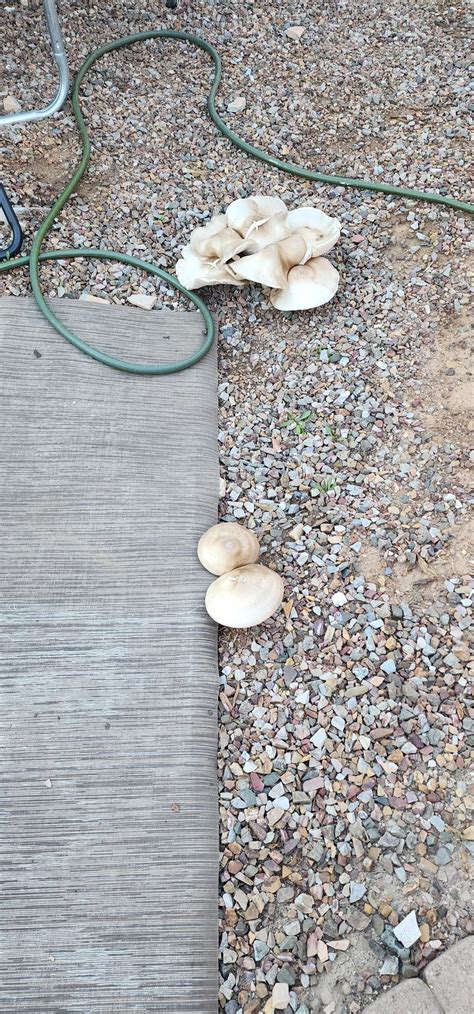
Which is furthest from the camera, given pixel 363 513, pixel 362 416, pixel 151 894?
pixel 362 416

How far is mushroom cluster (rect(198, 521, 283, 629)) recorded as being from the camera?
1.76 metres

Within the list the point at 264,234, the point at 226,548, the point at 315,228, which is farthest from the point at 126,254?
the point at 226,548

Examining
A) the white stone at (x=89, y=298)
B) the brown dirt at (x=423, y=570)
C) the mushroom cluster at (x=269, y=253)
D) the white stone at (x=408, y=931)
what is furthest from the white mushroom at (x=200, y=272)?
the white stone at (x=408, y=931)

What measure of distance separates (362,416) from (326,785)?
105 cm

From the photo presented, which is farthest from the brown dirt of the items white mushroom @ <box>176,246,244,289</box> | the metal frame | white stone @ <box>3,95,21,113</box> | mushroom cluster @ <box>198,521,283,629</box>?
white stone @ <box>3,95,21,113</box>

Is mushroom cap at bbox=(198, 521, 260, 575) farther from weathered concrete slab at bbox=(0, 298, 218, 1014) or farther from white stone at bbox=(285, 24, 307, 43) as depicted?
white stone at bbox=(285, 24, 307, 43)

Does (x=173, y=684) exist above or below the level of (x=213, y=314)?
below

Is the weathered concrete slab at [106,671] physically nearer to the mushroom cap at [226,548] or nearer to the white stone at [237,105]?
the mushroom cap at [226,548]

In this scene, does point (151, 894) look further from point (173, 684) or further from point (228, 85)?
point (228, 85)

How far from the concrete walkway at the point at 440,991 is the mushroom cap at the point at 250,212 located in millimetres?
1962

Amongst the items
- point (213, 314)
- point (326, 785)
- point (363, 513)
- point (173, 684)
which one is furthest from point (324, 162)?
point (326, 785)

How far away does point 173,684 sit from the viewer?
176cm

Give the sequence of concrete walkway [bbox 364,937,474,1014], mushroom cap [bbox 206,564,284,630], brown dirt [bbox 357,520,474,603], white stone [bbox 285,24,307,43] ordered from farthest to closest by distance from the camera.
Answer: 1. white stone [bbox 285,24,307,43]
2. brown dirt [bbox 357,520,474,603]
3. mushroom cap [bbox 206,564,284,630]
4. concrete walkway [bbox 364,937,474,1014]

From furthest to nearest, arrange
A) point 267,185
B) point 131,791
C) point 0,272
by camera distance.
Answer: point 267,185, point 0,272, point 131,791
